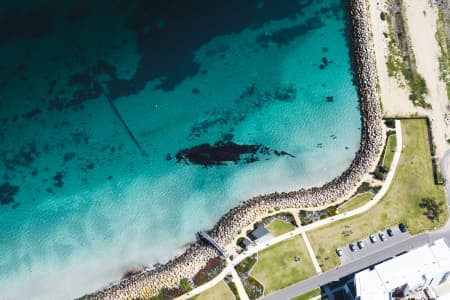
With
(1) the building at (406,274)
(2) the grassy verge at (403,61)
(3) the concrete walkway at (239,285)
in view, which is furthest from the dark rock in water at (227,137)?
(2) the grassy verge at (403,61)

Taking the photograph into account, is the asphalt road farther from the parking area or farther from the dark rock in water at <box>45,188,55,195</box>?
the dark rock in water at <box>45,188,55,195</box>

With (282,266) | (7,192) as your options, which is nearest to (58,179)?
(7,192)

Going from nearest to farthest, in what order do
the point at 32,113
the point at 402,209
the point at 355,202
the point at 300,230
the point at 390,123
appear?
the point at 300,230
the point at 402,209
the point at 355,202
the point at 390,123
the point at 32,113

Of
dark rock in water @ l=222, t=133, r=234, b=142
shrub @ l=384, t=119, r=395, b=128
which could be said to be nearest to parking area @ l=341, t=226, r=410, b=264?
shrub @ l=384, t=119, r=395, b=128

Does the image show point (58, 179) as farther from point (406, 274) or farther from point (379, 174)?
point (406, 274)

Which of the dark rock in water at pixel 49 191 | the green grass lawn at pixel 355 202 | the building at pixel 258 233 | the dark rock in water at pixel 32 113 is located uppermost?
the dark rock in water at pixel 32 113

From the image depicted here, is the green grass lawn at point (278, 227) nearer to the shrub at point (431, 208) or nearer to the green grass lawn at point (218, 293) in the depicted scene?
the green grass lawn at point (218, 293)
